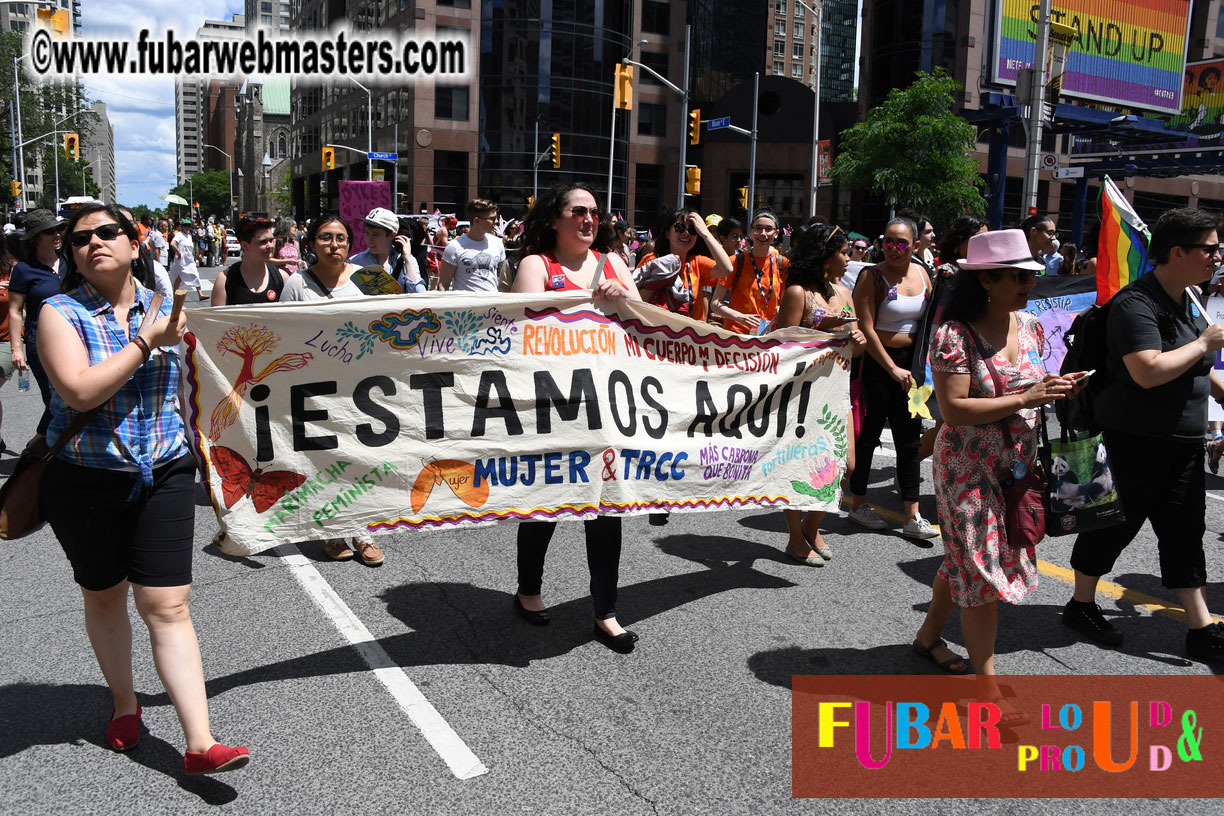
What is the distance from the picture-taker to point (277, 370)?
12.4ft

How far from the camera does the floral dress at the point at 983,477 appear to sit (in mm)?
3609

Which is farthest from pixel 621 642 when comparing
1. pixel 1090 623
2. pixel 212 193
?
pixel 212 193

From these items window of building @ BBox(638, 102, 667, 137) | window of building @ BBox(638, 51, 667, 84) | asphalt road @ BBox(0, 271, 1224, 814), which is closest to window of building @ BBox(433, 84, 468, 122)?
window of building @ BBox(638, 102, 667, 137)

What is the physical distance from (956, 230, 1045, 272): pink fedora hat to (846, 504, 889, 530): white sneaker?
9.69 feet

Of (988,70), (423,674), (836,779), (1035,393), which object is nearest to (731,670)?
(836,779)

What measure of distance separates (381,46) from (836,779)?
6220cm

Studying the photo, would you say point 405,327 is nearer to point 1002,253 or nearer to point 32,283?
point 1002,253

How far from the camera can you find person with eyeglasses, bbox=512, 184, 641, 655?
4305 millimetres

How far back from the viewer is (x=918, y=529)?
6.05 m

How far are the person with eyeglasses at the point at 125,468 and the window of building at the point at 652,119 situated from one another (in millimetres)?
62392

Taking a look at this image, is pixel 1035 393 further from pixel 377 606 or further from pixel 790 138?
pixel 790 138

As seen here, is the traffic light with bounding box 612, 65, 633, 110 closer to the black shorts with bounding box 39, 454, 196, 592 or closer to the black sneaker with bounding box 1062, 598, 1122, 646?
the black sneaker with bounding box 1062, 598, 1122, 646

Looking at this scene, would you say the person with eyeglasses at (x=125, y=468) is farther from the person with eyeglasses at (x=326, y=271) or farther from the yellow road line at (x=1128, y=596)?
the yellow road line at (x=1128, y=596)

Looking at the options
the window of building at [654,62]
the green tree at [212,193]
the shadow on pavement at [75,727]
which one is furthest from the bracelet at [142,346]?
the green tree at [212,193]
